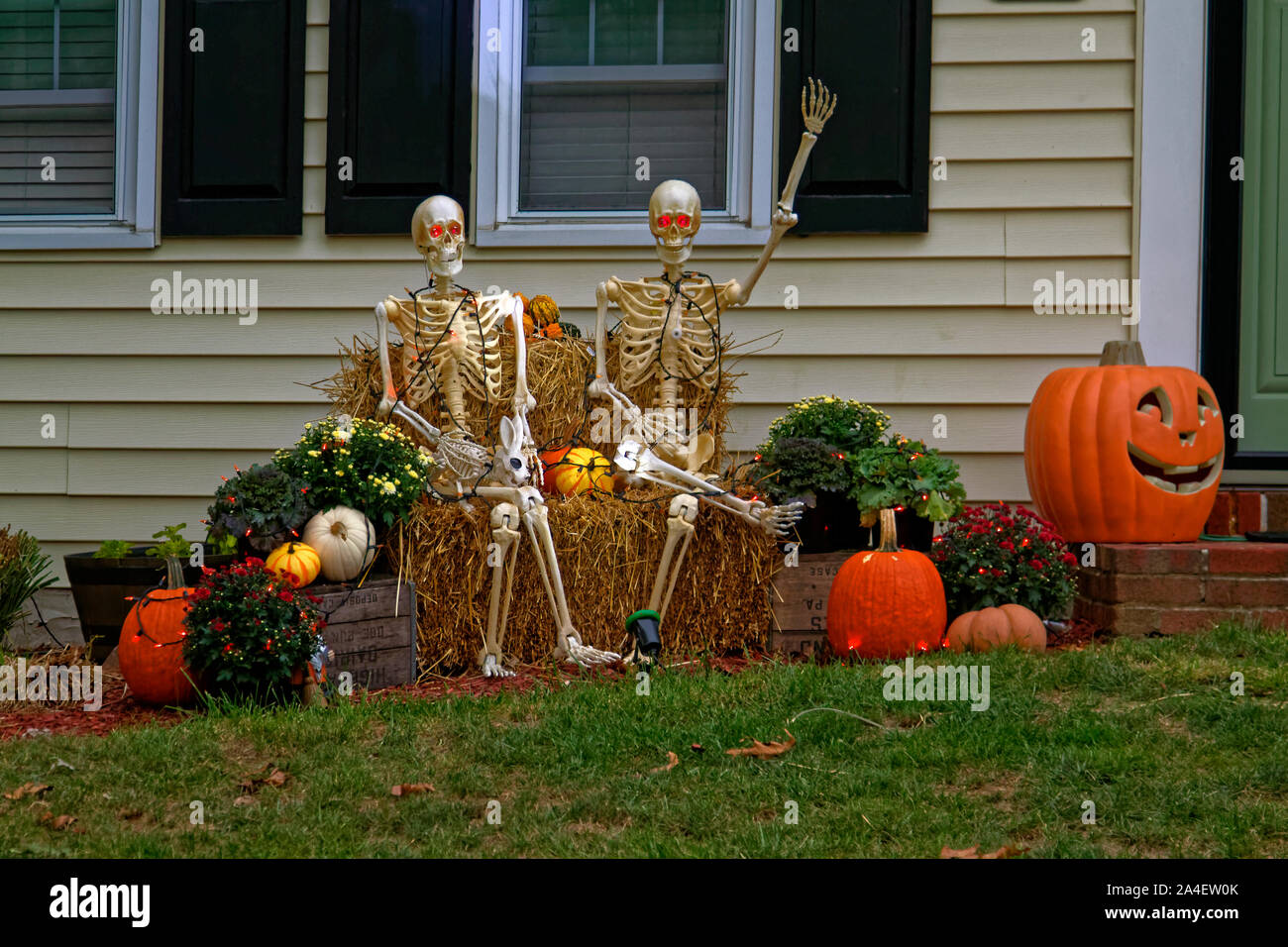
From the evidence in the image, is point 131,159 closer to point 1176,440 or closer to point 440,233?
point 440,233

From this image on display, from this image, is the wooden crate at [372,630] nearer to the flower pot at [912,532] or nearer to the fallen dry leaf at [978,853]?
the flower pot at [912,532]

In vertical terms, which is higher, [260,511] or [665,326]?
[665,326]

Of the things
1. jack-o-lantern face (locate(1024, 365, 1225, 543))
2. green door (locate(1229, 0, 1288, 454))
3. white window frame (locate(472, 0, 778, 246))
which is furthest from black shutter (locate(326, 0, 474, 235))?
green door (locate(1229, 0, 1288, 454))

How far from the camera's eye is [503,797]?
3.30 meters

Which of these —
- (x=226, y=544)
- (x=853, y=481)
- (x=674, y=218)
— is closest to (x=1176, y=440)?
(x=853, y=481)

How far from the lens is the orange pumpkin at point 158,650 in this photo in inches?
167

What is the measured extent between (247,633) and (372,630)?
600 mm

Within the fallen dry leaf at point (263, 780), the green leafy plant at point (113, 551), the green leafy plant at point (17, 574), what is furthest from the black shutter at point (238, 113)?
→ the fallen dry leaf at point (263, 780)

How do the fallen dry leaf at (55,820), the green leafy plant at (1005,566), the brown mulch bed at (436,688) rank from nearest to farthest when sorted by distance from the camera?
the fallen dry leaf at (55,820) → the brown mulch bed at (436,688) → the green leafy plant at (1005,566)

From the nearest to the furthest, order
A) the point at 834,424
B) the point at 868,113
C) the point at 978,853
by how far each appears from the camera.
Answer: the point at 978,853 → the point at 834,424 → the point at 868,113

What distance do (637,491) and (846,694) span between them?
1.51m

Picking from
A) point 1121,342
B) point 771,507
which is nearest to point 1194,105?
point 1121,342

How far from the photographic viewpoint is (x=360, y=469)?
4.75 metres

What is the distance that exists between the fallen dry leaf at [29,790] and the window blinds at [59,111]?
149 inches
